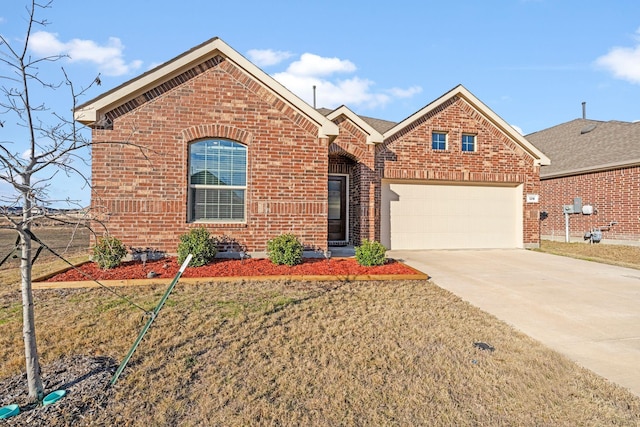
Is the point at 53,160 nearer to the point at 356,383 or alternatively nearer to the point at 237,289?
the point at 356,383

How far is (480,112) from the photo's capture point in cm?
1200

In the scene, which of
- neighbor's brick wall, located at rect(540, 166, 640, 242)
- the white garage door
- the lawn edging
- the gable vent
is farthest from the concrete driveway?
the gable vent

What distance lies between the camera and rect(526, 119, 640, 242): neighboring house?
42.4 ft

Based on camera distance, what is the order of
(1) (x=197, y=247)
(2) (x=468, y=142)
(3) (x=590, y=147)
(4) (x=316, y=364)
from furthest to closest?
1. (3) (x=590, y=147)
2. (2) (x=468, y=142)
3. (1) (x=197, y=247)
4. (4) (x=316, y=364)

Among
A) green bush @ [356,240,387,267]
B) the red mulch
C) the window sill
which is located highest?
the window sill

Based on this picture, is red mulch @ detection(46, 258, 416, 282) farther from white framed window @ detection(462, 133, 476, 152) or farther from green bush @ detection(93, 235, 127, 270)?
white framed window @ detection(462, 133, 476, 152)

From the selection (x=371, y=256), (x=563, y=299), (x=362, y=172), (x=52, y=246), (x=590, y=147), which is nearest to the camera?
(x=563, y=299)

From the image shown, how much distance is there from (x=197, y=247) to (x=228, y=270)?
0.88 meters

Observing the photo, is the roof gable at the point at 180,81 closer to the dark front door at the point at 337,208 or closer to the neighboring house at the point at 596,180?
the dark front door at the point at 337,208

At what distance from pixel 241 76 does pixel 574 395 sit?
8281mm

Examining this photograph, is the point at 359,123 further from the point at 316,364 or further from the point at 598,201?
the point at 598,201

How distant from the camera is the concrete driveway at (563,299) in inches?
143

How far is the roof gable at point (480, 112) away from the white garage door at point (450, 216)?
1471 millimetres

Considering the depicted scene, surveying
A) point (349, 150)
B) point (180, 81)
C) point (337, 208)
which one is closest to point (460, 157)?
point (349, 150)
